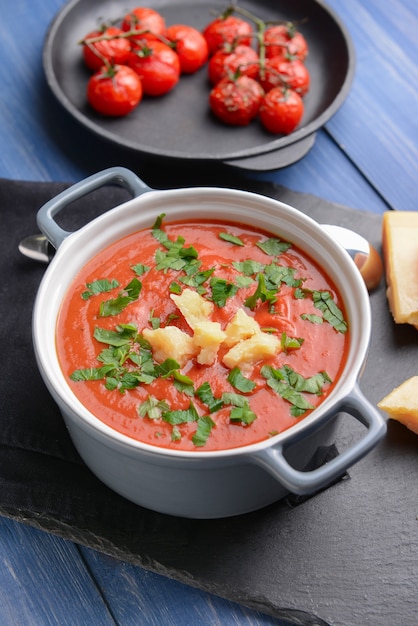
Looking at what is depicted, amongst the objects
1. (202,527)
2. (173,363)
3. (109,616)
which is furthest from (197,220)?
(109,616)

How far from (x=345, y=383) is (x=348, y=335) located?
0.28 meters

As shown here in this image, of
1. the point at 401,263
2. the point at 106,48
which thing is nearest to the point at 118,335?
the point at 401,263

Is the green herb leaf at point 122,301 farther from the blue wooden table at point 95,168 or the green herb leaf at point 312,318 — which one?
the blue wooden table at point 95,168

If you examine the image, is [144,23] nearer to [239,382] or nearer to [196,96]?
[196,96]

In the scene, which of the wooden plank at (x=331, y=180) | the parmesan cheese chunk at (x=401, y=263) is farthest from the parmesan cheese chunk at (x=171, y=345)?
the wooden plank at (x=331, y=180)

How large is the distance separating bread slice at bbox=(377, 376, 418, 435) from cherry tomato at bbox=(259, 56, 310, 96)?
60.8 inches

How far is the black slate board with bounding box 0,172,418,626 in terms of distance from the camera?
211 cm

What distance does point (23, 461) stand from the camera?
2.34 m

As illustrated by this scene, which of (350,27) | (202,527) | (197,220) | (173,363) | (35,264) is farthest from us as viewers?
(350,27)

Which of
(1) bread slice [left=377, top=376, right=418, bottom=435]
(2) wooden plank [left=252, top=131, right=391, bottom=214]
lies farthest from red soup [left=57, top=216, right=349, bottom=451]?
(2) wooden plank [left=252, top=131, right=391, bottom=214]

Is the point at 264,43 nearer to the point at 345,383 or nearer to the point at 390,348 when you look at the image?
the point at 390,348

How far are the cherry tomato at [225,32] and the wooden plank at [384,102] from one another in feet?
1.83

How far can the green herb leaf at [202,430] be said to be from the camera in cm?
197

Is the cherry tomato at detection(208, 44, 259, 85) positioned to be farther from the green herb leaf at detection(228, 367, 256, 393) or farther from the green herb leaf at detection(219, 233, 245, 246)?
the green herb leaf at detection(228, 367, 256, 393)
